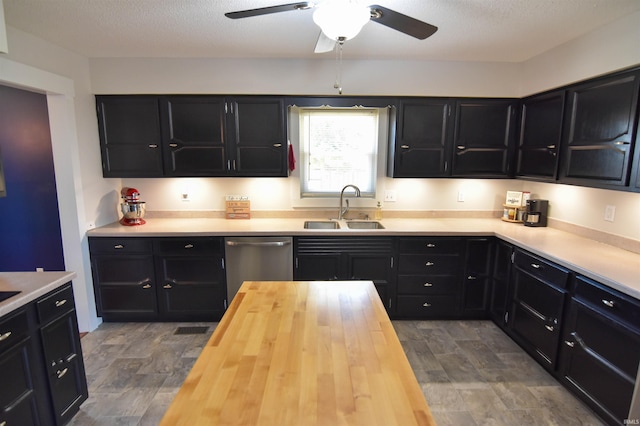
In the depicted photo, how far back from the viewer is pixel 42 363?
169cm

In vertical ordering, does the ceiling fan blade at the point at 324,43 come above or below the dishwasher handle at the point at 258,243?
above

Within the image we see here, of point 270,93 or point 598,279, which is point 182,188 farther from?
point 598,279

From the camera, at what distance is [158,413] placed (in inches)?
78.9

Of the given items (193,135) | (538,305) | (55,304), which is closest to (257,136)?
(193,135)

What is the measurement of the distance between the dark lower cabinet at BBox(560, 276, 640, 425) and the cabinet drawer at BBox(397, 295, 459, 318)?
3.34 feet

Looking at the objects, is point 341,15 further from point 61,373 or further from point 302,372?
point 61,373

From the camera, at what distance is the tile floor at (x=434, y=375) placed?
200 cm

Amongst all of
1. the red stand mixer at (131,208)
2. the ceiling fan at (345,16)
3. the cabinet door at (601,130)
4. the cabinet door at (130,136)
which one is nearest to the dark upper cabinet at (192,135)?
the cabinet door at (130,136)

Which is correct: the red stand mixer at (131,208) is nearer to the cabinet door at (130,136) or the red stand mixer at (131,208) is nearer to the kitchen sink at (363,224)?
the cabinet door at (130,136)

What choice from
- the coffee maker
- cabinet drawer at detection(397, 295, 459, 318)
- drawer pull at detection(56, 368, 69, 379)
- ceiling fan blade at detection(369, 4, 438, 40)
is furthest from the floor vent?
the coffee maker

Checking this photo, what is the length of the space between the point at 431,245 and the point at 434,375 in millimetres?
1130

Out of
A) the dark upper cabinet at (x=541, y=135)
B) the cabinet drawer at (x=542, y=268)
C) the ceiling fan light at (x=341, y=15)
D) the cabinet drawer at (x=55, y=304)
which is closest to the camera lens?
the ceiling fan light at (x=341, y=15)

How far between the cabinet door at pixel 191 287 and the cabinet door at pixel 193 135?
88 cm

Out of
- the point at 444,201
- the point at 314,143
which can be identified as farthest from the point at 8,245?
the point at 444,201
